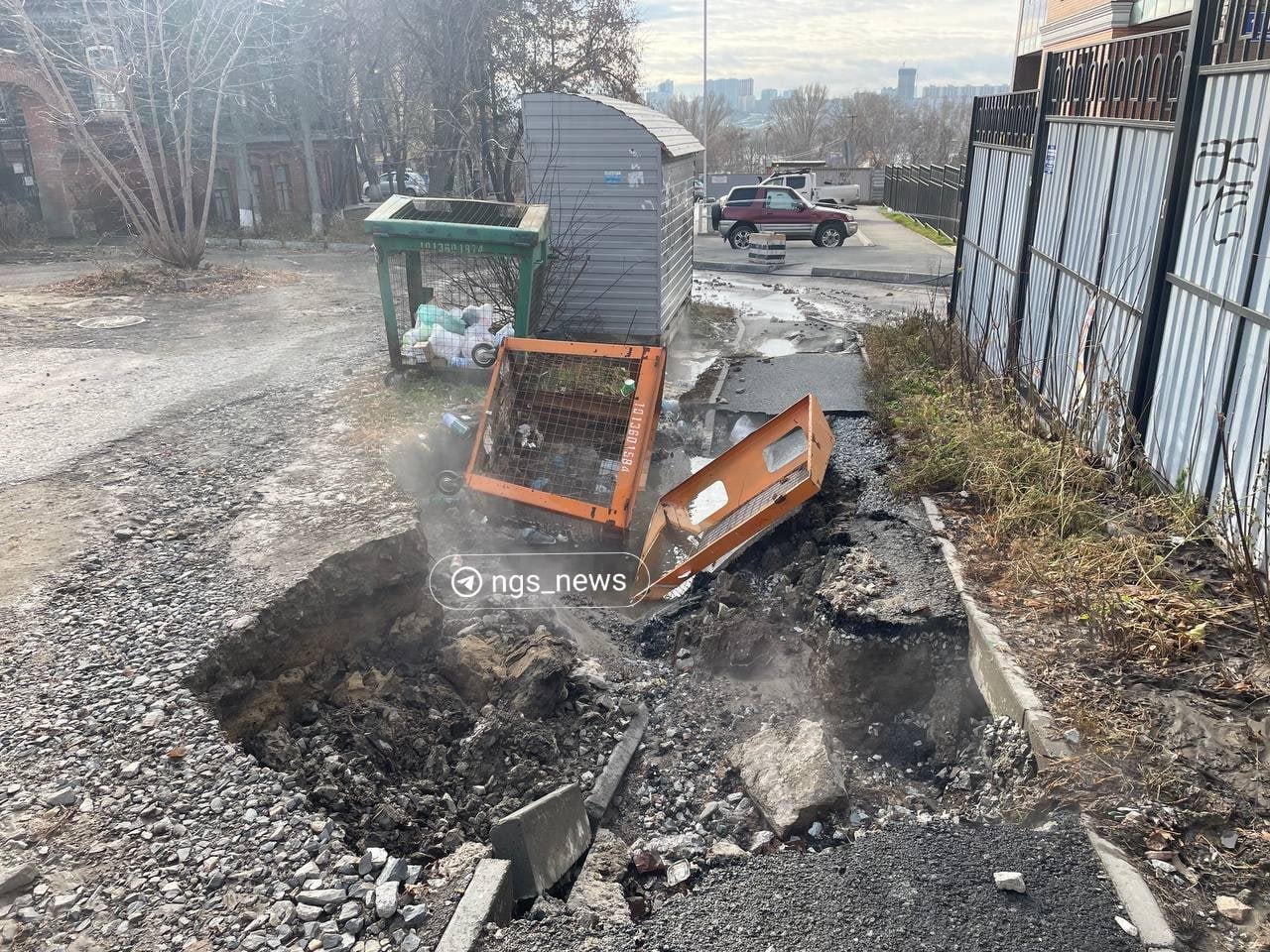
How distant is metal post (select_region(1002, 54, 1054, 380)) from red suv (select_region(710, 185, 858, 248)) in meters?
15.1

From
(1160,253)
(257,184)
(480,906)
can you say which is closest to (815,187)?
(257,184)

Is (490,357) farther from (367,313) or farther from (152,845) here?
(152,845)

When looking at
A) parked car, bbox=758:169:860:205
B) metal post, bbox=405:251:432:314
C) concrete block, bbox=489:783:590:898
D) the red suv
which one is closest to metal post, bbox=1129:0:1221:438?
concrete block, bbox=489:783:590:898

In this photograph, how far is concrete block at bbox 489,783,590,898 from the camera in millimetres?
3246

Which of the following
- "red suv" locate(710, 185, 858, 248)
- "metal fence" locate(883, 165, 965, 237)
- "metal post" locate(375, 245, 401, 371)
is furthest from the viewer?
"metal fence" locate(883, 165, 965, 237)

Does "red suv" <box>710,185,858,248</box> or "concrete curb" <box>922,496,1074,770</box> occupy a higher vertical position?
"red suv" <box>710,185,858,248</box>

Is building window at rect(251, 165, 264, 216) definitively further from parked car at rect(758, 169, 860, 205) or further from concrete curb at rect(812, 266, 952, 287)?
concrete curb at rect(812, 266, 952, 287)

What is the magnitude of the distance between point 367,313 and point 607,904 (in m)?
10.2

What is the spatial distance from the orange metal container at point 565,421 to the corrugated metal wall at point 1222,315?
10.4ft

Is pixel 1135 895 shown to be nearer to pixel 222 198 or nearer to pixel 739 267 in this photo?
pixel 739 267

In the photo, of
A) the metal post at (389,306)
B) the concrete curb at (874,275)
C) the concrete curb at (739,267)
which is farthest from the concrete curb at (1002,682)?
the concrete curb at (739,267)

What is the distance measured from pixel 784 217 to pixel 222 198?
14.9 meters

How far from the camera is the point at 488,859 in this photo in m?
3.15

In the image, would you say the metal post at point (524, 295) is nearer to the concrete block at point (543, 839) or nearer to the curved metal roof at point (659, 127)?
the curved metal roof at point (659, 127)
